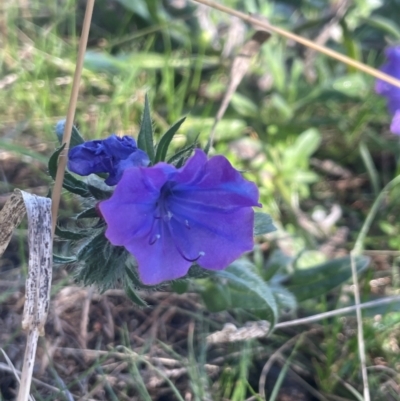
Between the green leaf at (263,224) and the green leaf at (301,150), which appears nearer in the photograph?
the green leaf at (263,224)

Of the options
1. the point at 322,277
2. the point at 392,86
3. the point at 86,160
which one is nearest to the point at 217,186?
the point at 86,160

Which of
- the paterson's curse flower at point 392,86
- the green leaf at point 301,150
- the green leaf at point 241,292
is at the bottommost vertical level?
the green leaf at point 241,292

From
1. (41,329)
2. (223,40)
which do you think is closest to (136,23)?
(223,40)

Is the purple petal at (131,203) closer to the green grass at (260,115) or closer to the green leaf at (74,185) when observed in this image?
the green leaf at (74,185)

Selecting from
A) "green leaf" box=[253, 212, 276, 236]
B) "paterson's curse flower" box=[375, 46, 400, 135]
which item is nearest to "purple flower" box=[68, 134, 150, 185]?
"green leaf" box=[253, 212, 276, 236]

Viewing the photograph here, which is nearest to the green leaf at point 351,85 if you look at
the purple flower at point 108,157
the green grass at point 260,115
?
the green grass at point 260,115

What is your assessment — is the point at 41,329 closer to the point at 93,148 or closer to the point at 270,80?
the point at 93,148
